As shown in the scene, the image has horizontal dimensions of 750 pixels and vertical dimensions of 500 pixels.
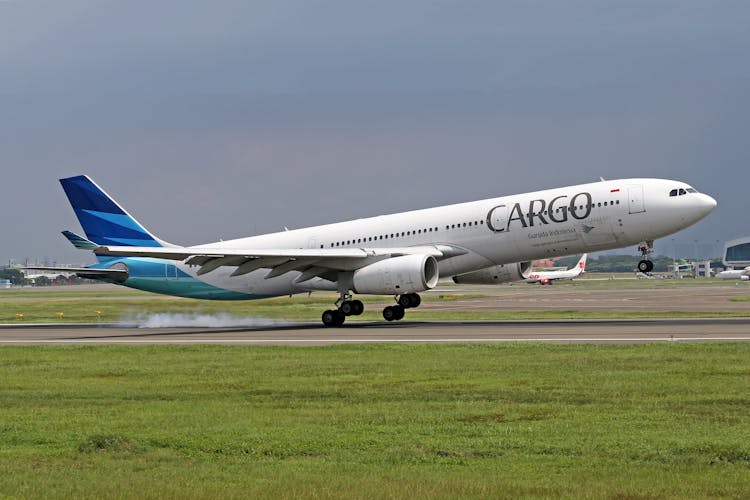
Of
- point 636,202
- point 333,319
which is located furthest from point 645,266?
point 333,319

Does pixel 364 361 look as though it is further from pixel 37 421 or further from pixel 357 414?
pixel 37 421

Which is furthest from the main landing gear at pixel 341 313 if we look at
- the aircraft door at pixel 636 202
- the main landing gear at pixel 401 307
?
the aircraft door at pixel 636 202

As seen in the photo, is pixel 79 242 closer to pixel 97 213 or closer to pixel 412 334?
pixel 97 213

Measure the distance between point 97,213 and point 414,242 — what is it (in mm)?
17357

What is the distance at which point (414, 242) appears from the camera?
148 feet

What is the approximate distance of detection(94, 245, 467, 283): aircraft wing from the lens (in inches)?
1677

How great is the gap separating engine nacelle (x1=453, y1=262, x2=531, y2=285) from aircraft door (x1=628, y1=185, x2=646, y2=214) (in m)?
7.02

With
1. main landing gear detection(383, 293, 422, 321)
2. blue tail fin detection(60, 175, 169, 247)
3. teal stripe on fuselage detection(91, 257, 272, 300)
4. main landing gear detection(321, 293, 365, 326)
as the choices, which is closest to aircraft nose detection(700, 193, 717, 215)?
main landing gear detection(383, 293, 422, 321)

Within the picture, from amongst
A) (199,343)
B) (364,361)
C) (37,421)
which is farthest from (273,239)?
(37,421)

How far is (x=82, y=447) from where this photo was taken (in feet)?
44.7

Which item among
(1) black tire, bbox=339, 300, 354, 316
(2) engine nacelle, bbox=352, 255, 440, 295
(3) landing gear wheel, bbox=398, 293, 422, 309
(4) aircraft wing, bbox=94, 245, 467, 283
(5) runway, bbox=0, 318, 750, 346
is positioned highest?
(4) aircraft wing, bbox=94, 245, 467, 283

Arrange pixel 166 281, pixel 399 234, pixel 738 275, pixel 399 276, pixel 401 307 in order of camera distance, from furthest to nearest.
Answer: pixel 738 275, pixel 166 281, pixel 401 307, pixel 399 234, pixel 399 276

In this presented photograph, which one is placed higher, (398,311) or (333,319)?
(398,311)

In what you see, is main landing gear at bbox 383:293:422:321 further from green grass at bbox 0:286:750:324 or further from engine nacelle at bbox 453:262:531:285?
green grass at bbox 0:286:750:324
